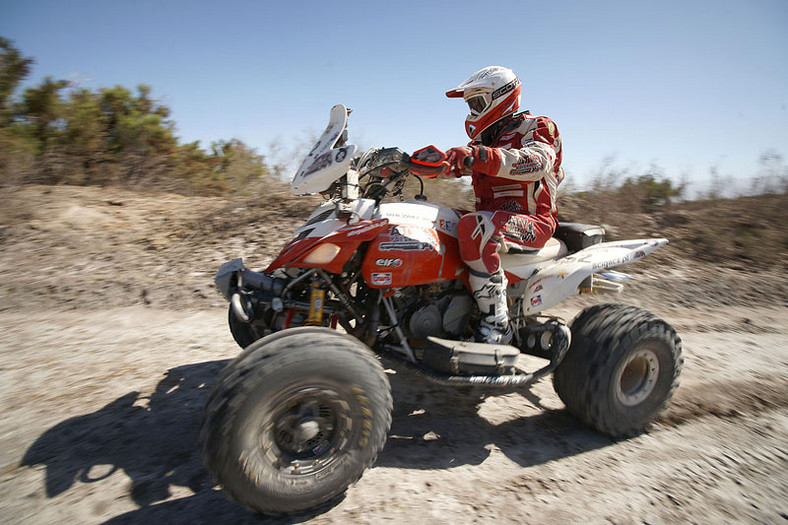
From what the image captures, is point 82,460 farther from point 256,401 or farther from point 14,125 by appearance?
point 14,125

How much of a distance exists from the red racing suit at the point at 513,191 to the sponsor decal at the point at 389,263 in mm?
485

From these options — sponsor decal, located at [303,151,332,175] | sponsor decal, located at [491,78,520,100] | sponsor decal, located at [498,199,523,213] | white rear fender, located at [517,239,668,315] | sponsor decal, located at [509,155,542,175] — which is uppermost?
Answer: sponsor decal, located at [491,78,520,100]

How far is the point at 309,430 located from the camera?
231cm

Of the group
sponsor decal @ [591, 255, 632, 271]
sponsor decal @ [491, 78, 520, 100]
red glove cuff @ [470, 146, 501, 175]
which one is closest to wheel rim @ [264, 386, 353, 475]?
red glove cuff @ [470, 146, 501, 175]

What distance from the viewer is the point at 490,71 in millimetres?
3479

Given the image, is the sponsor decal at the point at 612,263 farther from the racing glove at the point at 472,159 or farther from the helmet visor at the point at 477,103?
the helmet visor at the point at 477,103

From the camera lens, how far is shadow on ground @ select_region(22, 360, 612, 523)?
238 cm

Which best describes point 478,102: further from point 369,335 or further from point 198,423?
point 198,423

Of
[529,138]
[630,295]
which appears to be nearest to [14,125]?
[529,138]

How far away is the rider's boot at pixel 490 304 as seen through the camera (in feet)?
10.5

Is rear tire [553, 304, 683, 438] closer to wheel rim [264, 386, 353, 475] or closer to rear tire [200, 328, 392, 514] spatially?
rear tire [200, 328, 392, 514]

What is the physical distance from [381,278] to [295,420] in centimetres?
101

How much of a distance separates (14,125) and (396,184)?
7.59m

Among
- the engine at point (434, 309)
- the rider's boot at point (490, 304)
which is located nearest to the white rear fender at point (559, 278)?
the rider's boot at point (490, 304)
